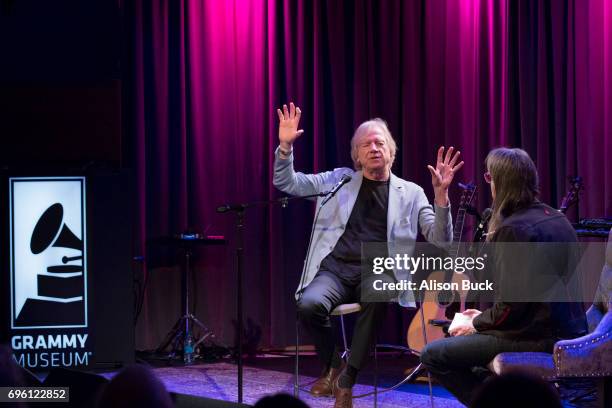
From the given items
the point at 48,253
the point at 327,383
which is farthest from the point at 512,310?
the point at 48,253

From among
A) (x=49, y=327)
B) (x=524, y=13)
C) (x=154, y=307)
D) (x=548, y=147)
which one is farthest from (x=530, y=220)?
(x=154, y=307)

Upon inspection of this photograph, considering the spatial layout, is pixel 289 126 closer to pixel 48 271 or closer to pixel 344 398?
pixel 344 398

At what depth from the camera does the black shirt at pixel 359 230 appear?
442 centimetres

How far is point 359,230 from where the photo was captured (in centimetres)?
451

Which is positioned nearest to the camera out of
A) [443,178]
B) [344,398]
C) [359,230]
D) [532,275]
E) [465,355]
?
[532,275]

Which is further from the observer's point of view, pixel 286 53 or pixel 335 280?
pixel 286 53

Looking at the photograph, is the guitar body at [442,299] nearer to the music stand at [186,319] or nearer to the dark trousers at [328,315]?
the dark trousers at [328,315]

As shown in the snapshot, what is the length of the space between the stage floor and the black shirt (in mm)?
743

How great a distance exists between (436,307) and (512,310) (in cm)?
170

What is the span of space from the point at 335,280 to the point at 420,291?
523 millimetres

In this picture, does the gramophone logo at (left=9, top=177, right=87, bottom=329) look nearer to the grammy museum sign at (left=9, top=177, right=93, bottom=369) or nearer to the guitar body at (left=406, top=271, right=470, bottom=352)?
the grammy museum sign at (left=9, top=177, right=93, bottom=369)

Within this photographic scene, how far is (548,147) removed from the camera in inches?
204

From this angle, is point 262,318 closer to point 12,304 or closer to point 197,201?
point 197,201

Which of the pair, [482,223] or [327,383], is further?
[482,223]
